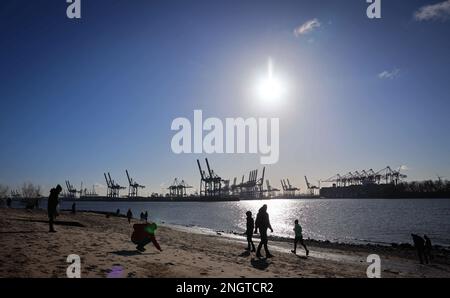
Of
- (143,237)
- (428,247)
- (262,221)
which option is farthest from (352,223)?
(143,237)

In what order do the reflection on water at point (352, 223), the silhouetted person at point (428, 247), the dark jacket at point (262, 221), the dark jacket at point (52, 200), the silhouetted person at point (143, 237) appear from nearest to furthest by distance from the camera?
the silhouetted person at point (143, 237) → the dark jacket at point (262, 221) → the dark jacket at point (52, 200) → the silhouetted person at point (428, 247) → the reflection on water at point (352, 223)

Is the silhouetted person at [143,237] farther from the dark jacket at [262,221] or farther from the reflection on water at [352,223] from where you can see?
the reflection on water at [352,223]

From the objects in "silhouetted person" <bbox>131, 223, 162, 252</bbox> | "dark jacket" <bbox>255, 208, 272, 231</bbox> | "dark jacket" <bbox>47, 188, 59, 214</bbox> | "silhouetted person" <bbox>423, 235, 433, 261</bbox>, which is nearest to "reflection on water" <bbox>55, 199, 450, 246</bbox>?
"silhouetted person" <bbox>423, 235, 433, 261</bbox>

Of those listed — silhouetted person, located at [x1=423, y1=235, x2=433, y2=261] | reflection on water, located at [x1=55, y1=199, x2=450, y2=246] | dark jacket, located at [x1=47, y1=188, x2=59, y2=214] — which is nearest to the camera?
dark jacket, located at [x1=47, y1=188, x2=59, y2=214]

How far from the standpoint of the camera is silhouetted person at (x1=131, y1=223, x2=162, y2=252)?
11.3m

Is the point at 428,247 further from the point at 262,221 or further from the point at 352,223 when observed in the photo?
the point at 352,223

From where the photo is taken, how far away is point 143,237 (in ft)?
37.4

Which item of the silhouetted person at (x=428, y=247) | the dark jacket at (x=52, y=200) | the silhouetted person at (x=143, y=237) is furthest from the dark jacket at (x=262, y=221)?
the silhouetted person at (x=428, y=247)

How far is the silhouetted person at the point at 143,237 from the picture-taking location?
11.3m

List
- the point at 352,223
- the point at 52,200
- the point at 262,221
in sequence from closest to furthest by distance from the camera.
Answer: the point at 262,221 → the point at 52,200 → the point at 352,223

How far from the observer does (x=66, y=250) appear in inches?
376

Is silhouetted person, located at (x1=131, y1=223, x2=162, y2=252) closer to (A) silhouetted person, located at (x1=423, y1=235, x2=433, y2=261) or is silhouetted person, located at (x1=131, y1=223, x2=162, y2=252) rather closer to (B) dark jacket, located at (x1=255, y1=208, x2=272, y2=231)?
(B) dark jacket, located at (x1=255, y1=208, x2=272, y2=231)
